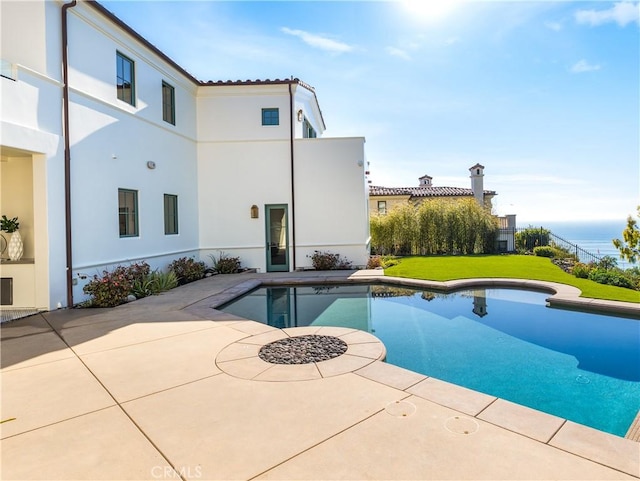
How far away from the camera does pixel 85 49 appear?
24.4ft

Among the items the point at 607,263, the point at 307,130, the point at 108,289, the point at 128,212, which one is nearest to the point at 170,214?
the point at 128,212

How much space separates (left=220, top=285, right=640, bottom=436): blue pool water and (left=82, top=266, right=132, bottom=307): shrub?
2.24 meters

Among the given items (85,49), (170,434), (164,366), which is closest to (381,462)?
(170,434)

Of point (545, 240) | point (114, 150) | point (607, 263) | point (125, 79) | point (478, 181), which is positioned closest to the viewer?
point (114, 150)

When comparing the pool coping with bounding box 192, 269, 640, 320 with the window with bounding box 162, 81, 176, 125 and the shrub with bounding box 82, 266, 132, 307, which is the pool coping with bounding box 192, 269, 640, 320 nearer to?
the shrub with bounding box 82, 266, 132, 307

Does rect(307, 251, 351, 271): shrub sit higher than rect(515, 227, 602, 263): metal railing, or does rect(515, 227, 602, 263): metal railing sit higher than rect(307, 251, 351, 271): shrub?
rect(515, 227, 602, 263): metal railing

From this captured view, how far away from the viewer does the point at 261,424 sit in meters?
2.72

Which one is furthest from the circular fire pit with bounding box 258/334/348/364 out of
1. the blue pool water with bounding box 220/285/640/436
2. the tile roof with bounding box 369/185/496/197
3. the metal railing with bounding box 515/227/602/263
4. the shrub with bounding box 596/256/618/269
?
the tile roof with bounding box 369/185/496/197

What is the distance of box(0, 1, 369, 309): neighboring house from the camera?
6.60m

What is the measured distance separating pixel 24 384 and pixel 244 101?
410 inches

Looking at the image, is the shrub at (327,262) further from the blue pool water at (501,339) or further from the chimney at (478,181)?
the chimney at (478,181)

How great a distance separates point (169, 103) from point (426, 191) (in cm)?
1980

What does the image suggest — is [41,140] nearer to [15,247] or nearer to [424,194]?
[15,247]

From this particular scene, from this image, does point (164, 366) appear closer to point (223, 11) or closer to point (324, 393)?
point (324, 393)
